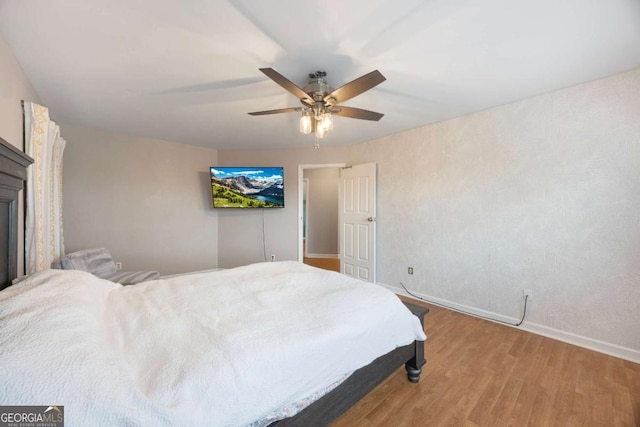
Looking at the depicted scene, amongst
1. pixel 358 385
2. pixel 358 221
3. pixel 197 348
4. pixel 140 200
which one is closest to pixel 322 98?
pixel 197 348

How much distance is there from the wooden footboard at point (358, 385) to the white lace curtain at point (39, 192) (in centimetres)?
229

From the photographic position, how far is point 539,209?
98.5 inches

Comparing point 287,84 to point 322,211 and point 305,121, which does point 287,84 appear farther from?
point 322,211

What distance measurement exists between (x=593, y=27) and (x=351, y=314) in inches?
89.7

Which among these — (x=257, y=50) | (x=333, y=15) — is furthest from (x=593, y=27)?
(x=257, y=50)

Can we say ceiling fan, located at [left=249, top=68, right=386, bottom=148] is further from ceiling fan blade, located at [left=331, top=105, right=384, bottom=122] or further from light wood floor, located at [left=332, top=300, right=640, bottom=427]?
light wood floor, located at [left=332, top=300, right=640, bottom=427]

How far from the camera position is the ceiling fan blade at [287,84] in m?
1.51

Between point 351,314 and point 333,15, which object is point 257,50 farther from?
point 351,314

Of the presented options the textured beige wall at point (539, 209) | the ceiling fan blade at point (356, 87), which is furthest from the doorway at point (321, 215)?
the ceiling fan blade at point (356, 87)

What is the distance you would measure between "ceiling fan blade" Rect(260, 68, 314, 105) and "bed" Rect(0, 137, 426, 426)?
1385mm

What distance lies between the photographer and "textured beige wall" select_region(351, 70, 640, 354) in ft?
6.89

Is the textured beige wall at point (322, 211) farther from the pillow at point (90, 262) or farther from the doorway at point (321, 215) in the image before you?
the pillow at point (90, 262)

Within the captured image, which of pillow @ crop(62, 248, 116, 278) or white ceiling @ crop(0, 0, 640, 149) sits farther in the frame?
pillow @ crop(62, 248, 116, 278)

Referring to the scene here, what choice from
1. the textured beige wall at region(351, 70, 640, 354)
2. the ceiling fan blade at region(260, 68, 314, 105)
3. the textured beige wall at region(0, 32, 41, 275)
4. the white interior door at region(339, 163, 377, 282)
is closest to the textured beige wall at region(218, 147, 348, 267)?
the white interior door at region(339, 163, 377, 282)
